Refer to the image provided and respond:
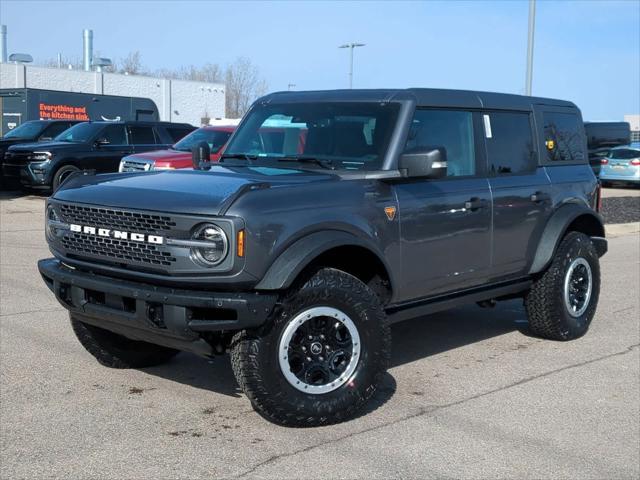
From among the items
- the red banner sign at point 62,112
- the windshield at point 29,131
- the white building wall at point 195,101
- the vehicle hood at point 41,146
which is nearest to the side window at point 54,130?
the windshield at point 29,131

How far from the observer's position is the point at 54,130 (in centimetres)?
2064

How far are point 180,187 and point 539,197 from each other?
10.3ft

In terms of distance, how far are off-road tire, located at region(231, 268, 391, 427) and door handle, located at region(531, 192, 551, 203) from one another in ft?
7.02

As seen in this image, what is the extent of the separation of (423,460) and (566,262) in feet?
10.1

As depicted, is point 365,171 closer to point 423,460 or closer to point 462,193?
point 462,193

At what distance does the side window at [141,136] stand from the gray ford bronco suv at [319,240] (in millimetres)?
12927

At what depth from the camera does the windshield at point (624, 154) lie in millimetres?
28375

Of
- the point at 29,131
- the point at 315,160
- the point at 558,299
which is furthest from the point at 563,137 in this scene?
the point at 29,131

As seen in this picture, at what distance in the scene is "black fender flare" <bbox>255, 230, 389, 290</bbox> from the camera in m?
4.46

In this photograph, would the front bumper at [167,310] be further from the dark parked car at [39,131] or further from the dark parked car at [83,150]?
the dark parked car at [39,131]

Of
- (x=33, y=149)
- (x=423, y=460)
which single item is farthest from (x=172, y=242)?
(x=33, y=149)

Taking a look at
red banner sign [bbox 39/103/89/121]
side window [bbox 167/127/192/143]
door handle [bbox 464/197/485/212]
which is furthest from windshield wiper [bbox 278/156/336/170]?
red banner sign [bbox 39/103/89/121]

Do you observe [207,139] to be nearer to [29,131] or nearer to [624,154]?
[29,131]

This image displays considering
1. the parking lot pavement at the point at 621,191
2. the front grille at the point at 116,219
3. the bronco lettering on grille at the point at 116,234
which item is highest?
the front grille at the point at 116,219
